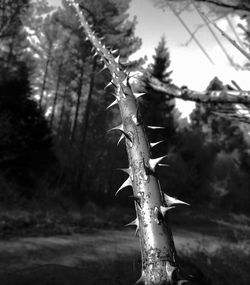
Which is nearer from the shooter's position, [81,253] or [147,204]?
[147,204]

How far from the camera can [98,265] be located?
822 centimetres

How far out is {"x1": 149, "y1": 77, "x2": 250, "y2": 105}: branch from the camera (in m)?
0.64

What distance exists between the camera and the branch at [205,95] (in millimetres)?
643

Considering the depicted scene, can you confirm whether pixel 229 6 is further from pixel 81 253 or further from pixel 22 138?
pixel 22 138

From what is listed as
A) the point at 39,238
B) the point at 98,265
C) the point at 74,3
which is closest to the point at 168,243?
the point at 74,3

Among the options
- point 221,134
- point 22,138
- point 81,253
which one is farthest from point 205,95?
point 221,134

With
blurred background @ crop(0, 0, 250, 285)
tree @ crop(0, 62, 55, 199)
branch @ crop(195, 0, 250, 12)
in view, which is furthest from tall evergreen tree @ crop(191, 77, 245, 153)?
branch @ crop(195, 0, 250, 12)

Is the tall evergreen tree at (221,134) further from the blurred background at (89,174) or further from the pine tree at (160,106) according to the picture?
the pine tree at (160,106)

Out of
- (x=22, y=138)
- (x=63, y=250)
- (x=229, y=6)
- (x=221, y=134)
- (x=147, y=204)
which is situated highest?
(x=221, y=134)

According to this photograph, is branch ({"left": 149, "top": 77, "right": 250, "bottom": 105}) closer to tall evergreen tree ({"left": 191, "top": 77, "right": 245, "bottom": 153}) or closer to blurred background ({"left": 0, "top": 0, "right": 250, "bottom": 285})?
blurred background ({"left": 0, "top": 0, "right": 250, "bottom": 285})

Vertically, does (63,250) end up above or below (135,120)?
below

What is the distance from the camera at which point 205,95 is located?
640 mm

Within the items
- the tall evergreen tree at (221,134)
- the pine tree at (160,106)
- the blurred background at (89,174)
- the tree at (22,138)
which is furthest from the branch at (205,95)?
the tall evergreen tree at (221,134)

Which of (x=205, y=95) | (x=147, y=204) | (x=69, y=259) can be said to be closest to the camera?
(x=147, y=204)
